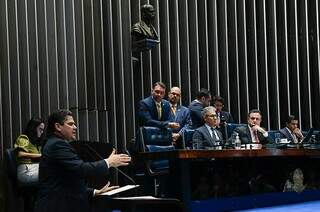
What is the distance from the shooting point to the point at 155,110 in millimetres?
7078

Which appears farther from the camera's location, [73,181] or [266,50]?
[266,50]

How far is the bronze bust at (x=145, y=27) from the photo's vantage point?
7938 millimetres

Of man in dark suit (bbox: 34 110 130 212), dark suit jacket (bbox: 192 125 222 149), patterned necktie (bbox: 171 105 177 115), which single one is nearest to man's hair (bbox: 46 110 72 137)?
man in dark suit (bbox: 34 110 130 212)

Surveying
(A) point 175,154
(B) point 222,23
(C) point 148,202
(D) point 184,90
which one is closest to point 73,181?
(C) point 148,202

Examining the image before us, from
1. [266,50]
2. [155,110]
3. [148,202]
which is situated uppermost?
[266,50]

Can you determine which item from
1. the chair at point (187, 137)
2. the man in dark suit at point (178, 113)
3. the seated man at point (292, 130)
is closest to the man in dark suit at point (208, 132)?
the chair at point (187, 137)

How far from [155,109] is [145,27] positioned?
56.4 inches

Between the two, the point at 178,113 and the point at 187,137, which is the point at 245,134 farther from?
the point at 178,113

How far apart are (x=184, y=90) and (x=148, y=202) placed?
5.56 m

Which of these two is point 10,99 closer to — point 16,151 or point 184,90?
point 16,151

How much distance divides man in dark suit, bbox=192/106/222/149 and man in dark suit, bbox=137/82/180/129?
543 millimetres

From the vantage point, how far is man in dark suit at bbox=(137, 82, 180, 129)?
702cm

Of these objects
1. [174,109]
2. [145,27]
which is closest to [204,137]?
[174,109]

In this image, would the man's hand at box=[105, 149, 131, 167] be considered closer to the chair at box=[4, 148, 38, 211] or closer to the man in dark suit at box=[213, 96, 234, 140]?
the chair at box=[4, 148, 38, 211]
